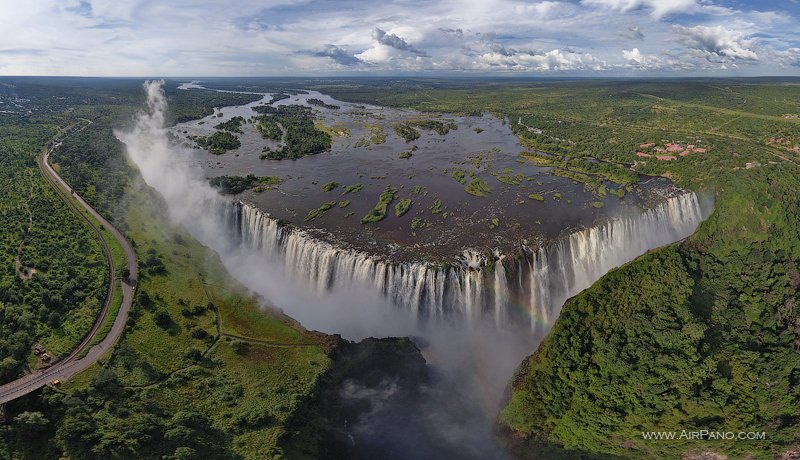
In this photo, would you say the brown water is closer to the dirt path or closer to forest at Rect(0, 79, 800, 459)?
forest at Rect(0, 79, 800, 459)

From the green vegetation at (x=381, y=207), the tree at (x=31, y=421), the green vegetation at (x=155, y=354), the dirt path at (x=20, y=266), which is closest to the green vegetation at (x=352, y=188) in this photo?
the green vegetation at (x=381, y=207)

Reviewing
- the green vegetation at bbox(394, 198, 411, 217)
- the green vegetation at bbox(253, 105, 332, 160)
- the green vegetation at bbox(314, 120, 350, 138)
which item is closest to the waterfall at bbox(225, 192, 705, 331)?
the green vegetation at bbox(394, 198, 411, 217)

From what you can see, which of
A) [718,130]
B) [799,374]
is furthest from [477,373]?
[718,130]

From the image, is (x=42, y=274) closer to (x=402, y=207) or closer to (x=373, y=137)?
(x=402, y=207)

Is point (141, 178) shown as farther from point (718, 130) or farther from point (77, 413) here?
point (718, 130)

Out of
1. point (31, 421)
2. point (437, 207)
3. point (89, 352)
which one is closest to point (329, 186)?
point (437, 207)

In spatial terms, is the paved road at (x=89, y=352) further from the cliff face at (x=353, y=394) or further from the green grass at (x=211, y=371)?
the cliff face at (x=353, y=394)
